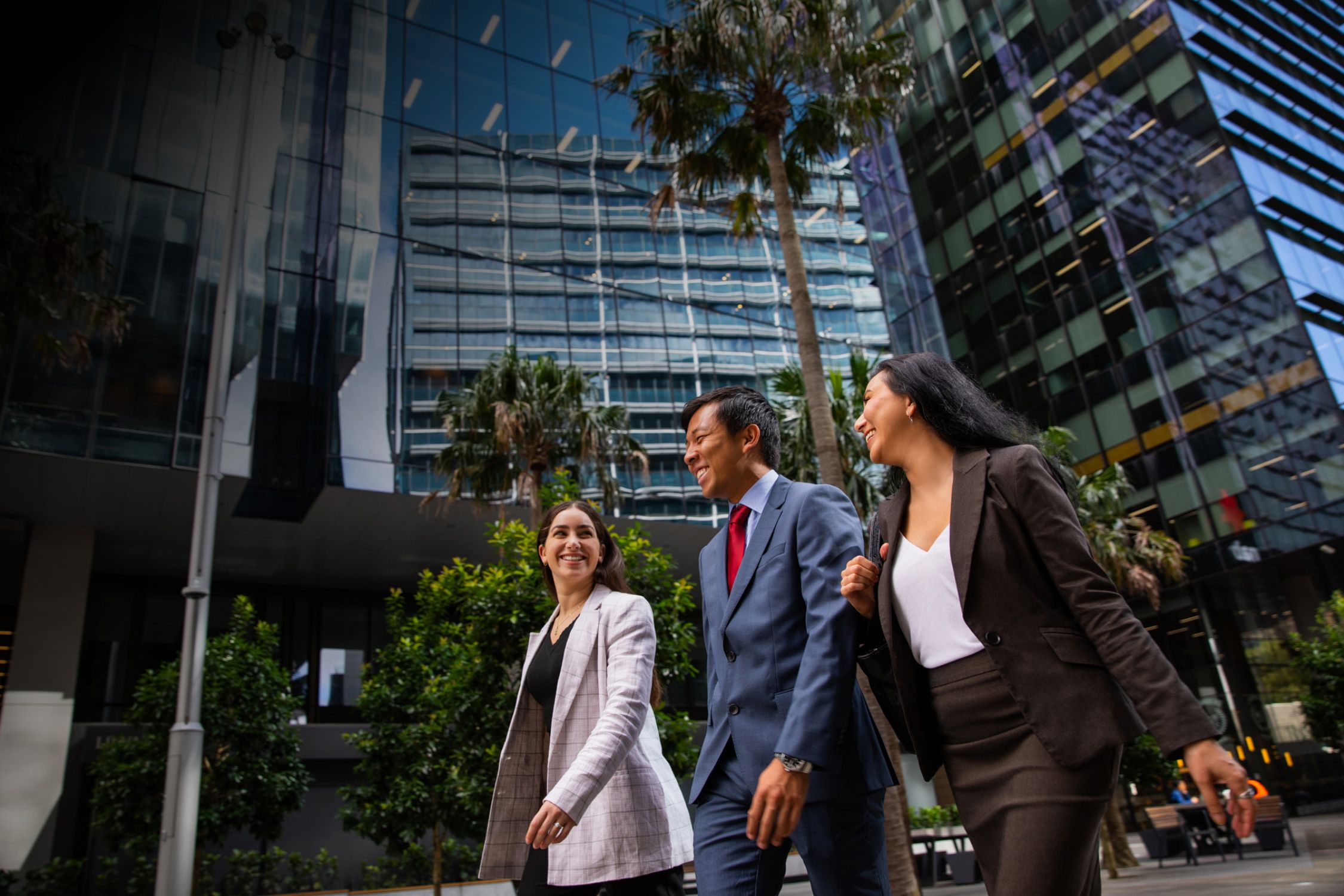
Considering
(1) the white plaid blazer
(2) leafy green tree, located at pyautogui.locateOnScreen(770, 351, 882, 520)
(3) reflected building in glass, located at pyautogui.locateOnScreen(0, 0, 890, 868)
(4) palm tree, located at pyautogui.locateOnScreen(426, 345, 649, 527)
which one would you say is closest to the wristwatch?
(1) the white plaid blazer

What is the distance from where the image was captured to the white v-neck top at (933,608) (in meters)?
2.03

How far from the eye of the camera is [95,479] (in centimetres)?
1744

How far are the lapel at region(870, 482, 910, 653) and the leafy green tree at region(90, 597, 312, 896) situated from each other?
15.0 meters

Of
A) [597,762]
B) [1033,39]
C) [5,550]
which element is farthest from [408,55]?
[597,762]

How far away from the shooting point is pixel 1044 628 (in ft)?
6.24

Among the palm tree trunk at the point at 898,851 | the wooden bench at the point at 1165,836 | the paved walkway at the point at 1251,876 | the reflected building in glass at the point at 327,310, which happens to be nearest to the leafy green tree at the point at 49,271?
the reflected building in glass at the point at 327,310

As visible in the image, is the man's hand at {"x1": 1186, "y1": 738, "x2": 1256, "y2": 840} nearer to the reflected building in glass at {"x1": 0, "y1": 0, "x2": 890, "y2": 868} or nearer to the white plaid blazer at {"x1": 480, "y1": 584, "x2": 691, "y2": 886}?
the white plaid blazer at {"x1": 480, "y1": 584, "x2": 691, "y2": 886}

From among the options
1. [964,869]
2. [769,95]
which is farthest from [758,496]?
[964,869]

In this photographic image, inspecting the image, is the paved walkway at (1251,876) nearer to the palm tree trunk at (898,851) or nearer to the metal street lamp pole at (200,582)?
the palm tree trunk at (898,851)

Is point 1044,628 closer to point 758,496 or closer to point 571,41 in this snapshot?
point 758,496

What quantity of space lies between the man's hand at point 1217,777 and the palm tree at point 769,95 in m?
8.85

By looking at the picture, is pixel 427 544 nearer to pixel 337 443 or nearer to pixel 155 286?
pixel 337 443

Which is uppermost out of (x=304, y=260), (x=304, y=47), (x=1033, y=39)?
(x=1033, y=39)

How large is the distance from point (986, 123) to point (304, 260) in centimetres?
2699
